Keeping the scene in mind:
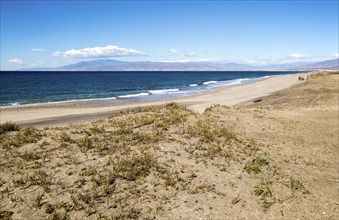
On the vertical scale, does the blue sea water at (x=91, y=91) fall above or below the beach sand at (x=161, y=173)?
below

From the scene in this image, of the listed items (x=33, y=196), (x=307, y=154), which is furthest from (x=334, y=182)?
(x=33, y=196)

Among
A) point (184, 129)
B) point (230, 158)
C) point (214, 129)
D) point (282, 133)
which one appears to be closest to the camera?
point (230, 158)

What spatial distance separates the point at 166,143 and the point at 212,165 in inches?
77.6

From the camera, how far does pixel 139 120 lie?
14242 mm

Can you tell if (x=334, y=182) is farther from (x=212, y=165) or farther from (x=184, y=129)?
(x=184, y=129)

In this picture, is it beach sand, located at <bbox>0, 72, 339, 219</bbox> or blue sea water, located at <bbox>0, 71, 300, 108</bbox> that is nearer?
beach sand, located at <bbox>0, 72, 339, 219</bbox>

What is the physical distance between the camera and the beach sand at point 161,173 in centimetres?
844

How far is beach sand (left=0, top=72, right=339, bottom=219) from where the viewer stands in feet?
27.7

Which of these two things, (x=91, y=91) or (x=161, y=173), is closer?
(x=161, y=173)

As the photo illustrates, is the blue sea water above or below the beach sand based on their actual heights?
below

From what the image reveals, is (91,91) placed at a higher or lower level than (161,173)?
lower

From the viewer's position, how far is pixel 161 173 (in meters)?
10.2

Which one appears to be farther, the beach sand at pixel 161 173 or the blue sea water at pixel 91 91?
the blue sea water at pixel 91 91

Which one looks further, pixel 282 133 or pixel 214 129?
pixel 282 133
